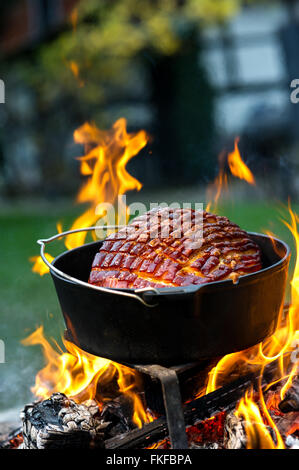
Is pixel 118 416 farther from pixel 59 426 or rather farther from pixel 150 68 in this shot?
pixel 150 68

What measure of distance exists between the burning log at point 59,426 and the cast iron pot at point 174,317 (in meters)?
0.29

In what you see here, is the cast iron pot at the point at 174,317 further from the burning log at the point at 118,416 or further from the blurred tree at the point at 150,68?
the blurred tree at the point at 150,68

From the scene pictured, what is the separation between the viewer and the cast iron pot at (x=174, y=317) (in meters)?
1.66

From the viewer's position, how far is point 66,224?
8336mm

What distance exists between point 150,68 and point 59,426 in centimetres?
1196

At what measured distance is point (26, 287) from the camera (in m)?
5.27

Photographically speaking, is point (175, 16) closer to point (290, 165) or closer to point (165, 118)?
point (165, 118)

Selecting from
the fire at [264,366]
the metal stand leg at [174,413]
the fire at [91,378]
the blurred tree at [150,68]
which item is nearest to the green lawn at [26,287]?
the fire at [91,378]

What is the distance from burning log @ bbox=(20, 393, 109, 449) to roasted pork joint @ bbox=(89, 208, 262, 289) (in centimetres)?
54

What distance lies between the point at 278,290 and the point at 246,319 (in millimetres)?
207

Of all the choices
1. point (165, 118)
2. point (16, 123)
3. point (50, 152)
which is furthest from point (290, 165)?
point (16, 123)

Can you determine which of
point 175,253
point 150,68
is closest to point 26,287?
point 175,253
